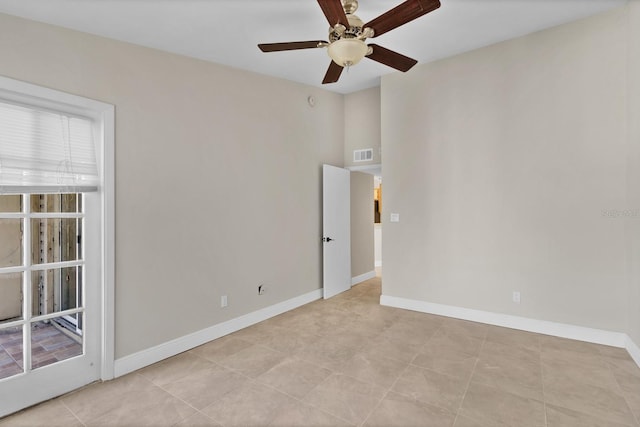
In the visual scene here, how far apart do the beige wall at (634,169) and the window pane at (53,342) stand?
4811mm

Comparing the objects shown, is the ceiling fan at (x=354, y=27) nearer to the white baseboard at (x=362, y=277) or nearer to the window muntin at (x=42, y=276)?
the window muntin at (x=42, y=276)

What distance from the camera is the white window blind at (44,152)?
217 cm

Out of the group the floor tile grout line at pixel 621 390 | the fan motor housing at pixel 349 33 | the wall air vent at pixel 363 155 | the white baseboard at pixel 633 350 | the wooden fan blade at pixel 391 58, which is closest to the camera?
the floor tile grout line at pixel 621 390

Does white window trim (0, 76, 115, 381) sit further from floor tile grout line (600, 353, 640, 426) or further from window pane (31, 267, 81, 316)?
floor tile grout line (600, 353, 640, 426)

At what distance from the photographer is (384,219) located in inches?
171

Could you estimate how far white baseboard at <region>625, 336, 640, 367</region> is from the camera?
8.69ft

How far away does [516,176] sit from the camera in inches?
136

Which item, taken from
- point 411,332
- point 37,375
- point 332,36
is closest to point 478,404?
point 411,332

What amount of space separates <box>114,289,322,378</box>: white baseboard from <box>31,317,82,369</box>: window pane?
36 cm

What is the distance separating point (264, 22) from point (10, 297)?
2.95 m

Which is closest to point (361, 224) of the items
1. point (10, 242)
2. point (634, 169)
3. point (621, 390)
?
point (634, 169)

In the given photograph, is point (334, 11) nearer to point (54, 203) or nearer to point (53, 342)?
point (54, 203)

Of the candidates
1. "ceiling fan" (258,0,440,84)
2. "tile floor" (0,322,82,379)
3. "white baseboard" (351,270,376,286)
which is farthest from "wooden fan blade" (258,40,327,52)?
"white baseboard" (351,270,376,286)

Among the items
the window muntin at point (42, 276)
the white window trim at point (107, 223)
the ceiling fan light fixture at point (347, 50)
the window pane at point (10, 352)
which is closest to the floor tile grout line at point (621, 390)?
the ceiling fan light fixture at point (347, 50)
